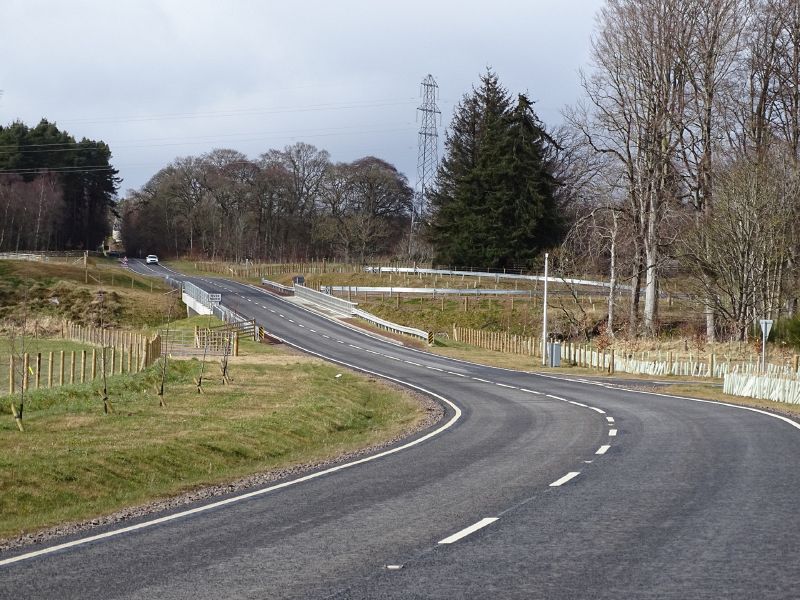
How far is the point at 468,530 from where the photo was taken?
34.3 ft

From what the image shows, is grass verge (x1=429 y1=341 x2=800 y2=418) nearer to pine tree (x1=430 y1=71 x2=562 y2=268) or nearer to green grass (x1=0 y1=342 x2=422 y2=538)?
green grass (x1=0 y1=342 x2=422 y2=538)

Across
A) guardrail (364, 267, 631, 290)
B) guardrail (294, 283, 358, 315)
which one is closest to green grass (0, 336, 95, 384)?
guardrail (294, 283, 358, 315)

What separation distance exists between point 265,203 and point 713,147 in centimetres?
9641

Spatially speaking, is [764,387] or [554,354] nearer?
[764,387]

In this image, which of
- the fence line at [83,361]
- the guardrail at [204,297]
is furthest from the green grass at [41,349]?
the guardrail at [204,297]

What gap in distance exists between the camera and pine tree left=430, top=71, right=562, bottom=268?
312 feet

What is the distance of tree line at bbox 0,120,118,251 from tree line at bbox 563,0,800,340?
8061cm

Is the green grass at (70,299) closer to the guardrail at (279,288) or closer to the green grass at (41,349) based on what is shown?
the green grass at (41,349)

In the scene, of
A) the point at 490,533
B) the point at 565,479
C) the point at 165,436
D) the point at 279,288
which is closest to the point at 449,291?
the point at 279,288

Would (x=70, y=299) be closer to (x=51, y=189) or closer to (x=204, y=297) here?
(x=204, y=297)

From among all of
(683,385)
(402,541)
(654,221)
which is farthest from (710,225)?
(402,541)

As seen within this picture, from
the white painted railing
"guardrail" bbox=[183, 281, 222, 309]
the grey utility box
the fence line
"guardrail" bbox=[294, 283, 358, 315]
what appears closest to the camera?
the fence line

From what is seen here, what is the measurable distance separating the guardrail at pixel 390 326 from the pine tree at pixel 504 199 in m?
21.2

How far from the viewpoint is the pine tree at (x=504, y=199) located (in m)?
95.1
